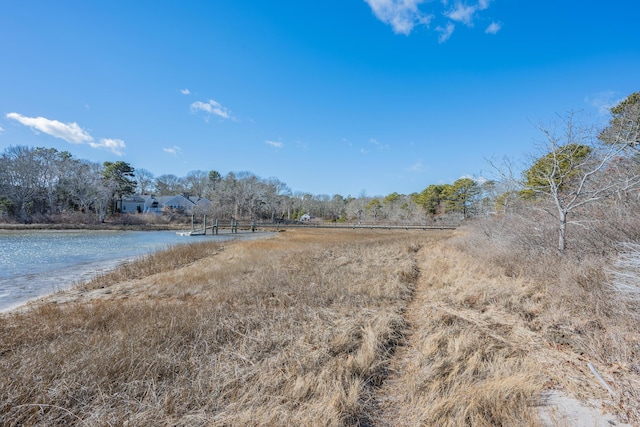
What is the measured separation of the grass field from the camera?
2.62 meters

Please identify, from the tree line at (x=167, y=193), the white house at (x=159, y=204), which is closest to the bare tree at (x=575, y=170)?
the tree line at (x=167, y=193)

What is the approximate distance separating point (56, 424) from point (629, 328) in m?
6.97

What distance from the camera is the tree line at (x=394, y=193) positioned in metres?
8.10

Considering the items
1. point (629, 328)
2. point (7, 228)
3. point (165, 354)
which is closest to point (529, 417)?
point (629, 328)

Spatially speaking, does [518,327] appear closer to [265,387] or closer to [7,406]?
[265,387]

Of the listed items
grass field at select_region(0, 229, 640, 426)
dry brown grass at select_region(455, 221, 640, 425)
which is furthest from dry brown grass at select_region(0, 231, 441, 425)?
dry brown grass at select_region(455, 221, 640, 425)

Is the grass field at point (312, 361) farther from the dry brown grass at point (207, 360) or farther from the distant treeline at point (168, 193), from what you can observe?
the distant treeline at point (168, 193)

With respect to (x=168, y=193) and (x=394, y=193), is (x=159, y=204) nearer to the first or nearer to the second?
(x=168, y=193)

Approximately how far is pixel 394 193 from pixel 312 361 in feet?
243

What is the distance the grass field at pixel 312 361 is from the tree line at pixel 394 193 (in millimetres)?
4727

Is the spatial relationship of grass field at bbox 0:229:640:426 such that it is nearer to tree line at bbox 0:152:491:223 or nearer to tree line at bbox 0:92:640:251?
tree line at bbox 0:92:640:251

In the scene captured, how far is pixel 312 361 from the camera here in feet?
11.5

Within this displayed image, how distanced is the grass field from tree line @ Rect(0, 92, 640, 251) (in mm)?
4727

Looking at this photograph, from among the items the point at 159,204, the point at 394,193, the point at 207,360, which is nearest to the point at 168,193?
the point at 159,204
